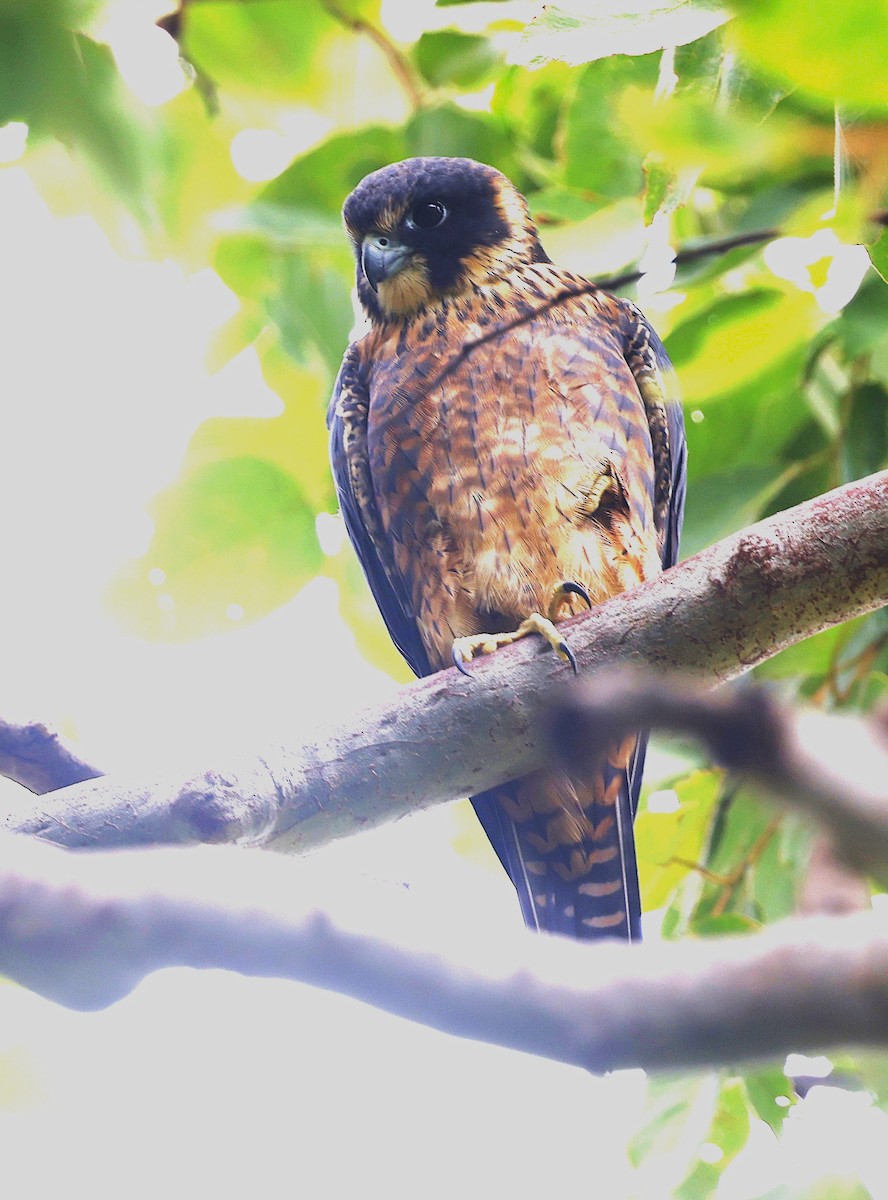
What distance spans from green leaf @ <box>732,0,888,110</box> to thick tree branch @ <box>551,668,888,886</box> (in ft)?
0.81

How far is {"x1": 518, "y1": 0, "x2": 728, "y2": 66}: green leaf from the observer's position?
3.75 feet

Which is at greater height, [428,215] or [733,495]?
[428,215]

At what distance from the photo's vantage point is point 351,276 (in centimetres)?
361

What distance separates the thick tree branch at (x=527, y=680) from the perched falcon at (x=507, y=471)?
2.08ft

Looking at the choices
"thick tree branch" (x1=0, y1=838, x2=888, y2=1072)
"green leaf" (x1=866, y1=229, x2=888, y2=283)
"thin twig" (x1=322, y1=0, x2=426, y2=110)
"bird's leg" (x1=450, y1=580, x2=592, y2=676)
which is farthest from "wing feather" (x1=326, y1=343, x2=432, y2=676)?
"thick tree branch" (x1=0, y1=838, x2=888, y2=1072)

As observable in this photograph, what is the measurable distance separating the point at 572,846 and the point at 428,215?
5.75ft

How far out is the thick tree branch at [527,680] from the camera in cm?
180

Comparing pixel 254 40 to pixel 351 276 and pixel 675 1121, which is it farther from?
pixel 675 1121

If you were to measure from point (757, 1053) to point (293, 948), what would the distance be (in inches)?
8.1

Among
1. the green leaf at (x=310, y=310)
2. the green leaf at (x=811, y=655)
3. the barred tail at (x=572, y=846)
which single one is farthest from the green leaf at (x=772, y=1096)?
the green leaf at (x=310, y=310)

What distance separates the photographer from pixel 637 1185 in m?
2.39

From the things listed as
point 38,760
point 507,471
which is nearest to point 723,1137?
point 507,471

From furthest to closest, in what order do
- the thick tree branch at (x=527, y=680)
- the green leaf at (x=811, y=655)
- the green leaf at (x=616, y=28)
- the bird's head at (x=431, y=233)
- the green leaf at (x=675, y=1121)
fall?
the bird's head at (x=431, y=233), the green leaf at (x=811, y=655), the green leaf at (x=675, y=1121), the thick tree branch at (x=527, y=680), the green leaf at (x=616, y=28)

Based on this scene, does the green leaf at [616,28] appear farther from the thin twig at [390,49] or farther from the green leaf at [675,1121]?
the thin twig at [390,49]
